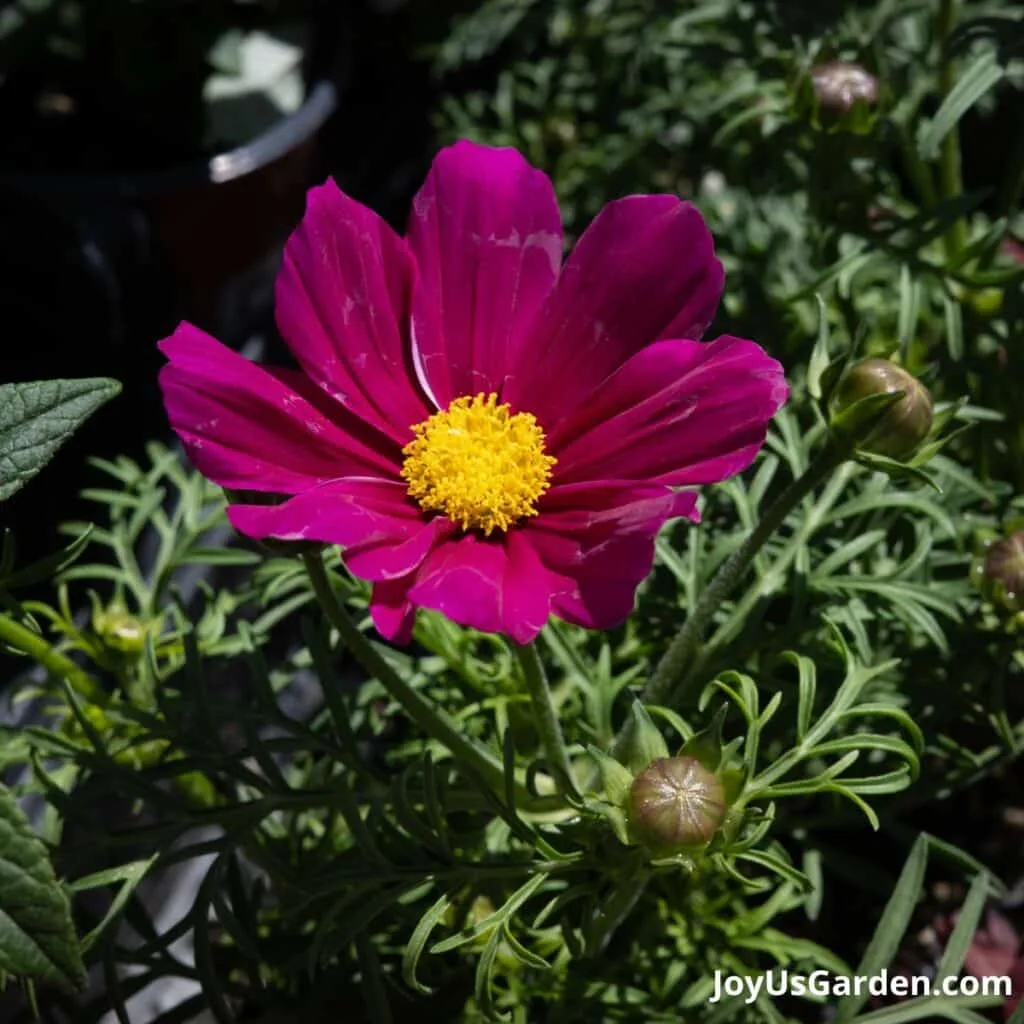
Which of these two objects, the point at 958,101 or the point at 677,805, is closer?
the point at 677,805

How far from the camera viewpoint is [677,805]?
515 millimetres

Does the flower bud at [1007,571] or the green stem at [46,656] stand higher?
the green stem at [46,656]

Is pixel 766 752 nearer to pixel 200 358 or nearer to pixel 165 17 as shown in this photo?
pixel 200 358

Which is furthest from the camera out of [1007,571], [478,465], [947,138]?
[947,138]

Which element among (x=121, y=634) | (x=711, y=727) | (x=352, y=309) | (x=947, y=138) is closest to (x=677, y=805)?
(x=711, y=727)

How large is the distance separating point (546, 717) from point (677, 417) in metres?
0.15

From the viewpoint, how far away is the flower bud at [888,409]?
0.55 metres

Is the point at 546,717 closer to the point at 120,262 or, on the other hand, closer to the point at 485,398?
the point at 485,398

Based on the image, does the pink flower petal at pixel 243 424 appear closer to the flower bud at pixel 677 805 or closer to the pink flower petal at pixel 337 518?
the pink flower petal at pixel 337 518

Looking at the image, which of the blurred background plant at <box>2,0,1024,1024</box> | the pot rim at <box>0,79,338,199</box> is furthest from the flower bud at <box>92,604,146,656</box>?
the pot rim at <box>0,79,338,199</box>

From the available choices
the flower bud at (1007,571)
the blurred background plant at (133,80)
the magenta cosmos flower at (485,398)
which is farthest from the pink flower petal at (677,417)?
the blurred background plant at (133,80)

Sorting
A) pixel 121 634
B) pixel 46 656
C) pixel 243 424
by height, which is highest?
pixel 243 424

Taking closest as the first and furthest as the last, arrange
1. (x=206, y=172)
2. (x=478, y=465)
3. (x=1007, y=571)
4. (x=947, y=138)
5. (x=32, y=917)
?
(x=32, y=917) → (x=478, y=465) → (x=1007, y=571) → (x=947, y=138) → (x=206, y=172)

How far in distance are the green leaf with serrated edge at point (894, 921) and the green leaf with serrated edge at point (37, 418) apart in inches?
15.8
